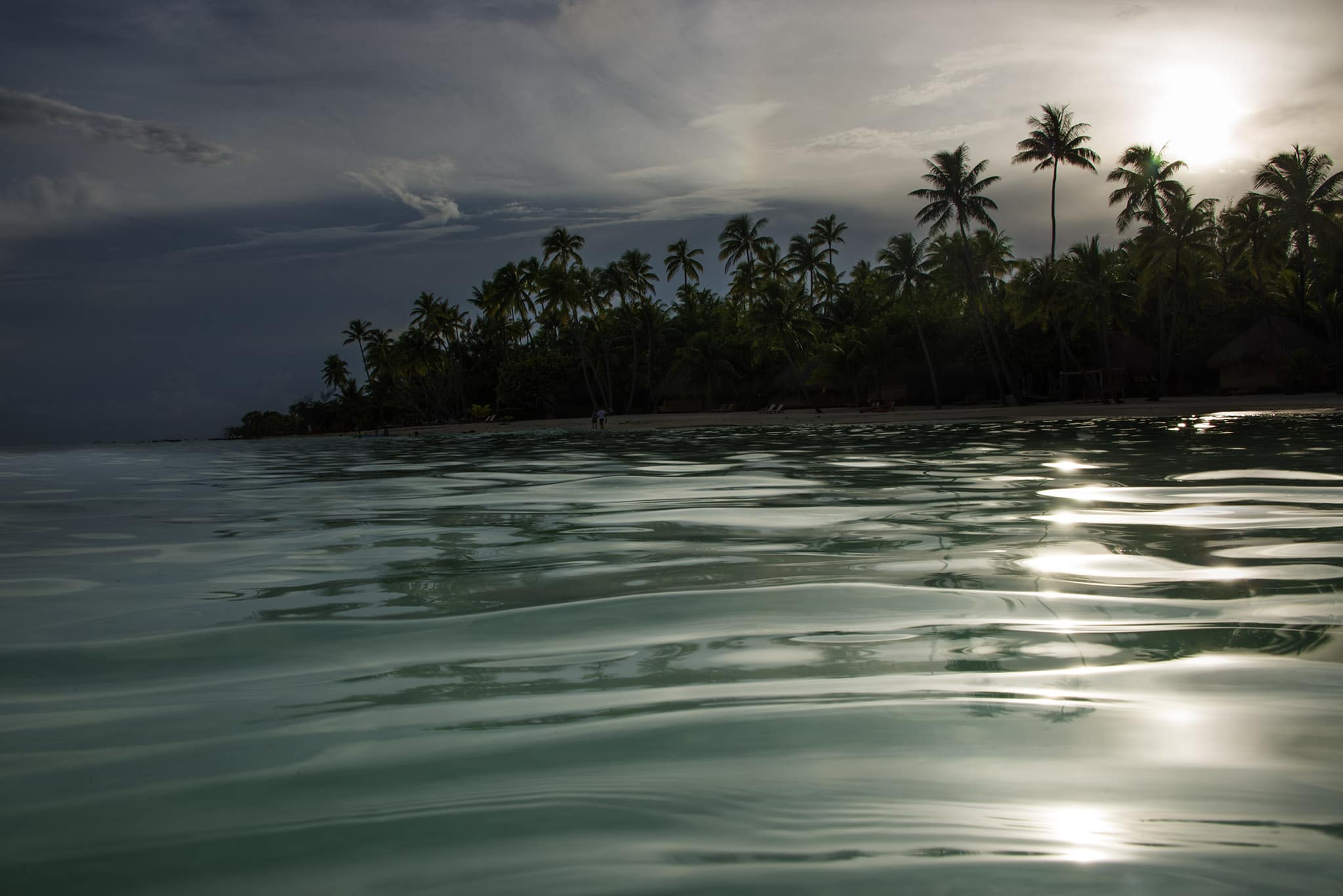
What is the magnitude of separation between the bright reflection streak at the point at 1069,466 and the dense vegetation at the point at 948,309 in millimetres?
27986

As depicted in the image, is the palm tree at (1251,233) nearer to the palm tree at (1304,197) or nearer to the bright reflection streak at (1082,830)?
the palm tree at (1304,197)

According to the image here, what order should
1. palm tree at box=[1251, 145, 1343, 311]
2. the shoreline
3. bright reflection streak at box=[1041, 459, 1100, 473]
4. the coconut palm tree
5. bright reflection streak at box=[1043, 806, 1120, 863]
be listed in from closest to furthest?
bright reflection streak at box=[1043, 806, 1120, 863], bright reflection streak at box=[1041, 459, 1100, 473], the shoreline, palm tree at box=[1251, 145, 1343, 311], the coconut palm tree

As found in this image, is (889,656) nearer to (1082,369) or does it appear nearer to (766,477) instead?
(766,477)

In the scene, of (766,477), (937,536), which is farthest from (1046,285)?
(937,536)

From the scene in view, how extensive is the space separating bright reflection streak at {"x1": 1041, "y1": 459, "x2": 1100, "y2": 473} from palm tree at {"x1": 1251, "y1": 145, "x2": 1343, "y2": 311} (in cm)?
3237

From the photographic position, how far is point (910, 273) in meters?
39.9

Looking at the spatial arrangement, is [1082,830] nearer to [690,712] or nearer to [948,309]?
[690,712]

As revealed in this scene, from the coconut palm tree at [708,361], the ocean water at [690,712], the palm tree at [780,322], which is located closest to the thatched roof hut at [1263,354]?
the palm tree at [780,322]

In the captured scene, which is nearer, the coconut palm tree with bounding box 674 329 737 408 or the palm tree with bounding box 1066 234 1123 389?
the palm tree with bounding box 1066 234 1123 389

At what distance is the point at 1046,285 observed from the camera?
38156mm

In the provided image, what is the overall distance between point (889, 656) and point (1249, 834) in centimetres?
108

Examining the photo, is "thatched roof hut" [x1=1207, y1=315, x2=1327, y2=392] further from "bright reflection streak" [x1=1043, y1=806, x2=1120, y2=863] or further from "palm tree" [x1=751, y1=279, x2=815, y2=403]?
"bright reflection streak" [x1=1043, y1=806, x2=1120, y2=863]

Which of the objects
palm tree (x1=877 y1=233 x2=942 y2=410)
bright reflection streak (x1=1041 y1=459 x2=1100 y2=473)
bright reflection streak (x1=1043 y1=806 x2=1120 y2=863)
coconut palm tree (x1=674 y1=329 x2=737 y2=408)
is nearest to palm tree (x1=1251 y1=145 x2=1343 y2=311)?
palm tree (x1=877 y1=233 x2=942 y2=410)

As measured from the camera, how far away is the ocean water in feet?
4.52
